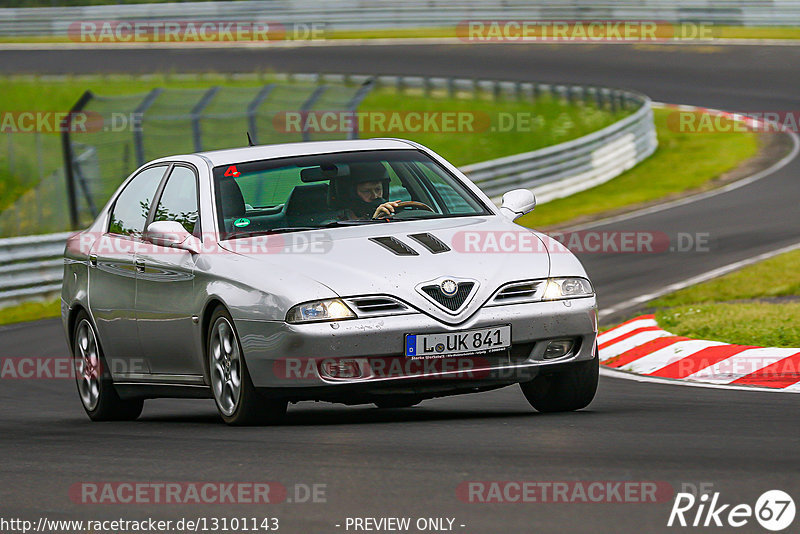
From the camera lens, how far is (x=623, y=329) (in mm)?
11984

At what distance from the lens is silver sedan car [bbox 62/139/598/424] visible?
23.9 ft

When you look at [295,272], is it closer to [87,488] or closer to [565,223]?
[87,488]

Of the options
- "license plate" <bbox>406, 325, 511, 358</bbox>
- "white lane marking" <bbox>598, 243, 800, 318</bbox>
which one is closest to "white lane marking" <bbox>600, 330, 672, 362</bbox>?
"white lane marking" <bbox>598, 243, 800, 318</bbox>

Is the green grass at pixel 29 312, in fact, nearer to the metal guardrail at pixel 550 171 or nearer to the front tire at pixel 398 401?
the metal guardrail at pixel 550 171

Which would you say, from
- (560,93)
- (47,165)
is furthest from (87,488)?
(560,93)

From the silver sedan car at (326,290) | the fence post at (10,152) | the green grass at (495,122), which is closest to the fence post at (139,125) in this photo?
the fence post at (10,152)

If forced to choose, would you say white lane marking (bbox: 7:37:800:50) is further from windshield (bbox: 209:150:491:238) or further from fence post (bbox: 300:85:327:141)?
windshield (bbox: 209:150:491:238)

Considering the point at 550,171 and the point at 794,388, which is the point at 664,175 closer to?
the point at 550,171

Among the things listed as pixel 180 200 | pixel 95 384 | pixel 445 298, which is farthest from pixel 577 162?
pixel 445 298

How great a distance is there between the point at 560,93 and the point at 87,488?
95.2ft

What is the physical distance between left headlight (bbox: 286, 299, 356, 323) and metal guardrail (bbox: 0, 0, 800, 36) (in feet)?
122

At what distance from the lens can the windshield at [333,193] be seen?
8.29 metres

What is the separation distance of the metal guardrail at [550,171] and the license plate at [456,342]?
11.6 metres

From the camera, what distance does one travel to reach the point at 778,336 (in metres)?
10.5
